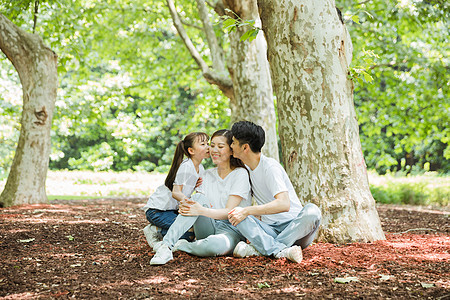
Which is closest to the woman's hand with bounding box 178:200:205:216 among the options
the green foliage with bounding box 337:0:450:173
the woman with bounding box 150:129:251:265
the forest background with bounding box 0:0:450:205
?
the woman with bounding box 150:129:251:265

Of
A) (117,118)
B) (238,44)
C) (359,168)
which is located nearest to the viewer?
(359,168)

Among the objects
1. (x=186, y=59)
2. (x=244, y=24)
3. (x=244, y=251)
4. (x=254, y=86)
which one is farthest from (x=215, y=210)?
(x=186, y=59)

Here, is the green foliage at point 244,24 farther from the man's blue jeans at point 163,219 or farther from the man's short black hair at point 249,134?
the man's blue jeans at point 163,219

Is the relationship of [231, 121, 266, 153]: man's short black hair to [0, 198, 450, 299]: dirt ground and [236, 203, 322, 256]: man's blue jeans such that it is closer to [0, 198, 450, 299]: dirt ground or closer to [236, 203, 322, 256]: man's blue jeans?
[236, 203, 322, 256]: man's blue jeans

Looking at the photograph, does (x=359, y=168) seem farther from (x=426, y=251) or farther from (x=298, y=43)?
(x=298, y=43)

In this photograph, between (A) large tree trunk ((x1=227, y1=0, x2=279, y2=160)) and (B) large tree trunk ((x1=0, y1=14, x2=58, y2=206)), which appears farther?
(B) large tree trunk ((x1=0, y1=14, x2=58, y2=206))

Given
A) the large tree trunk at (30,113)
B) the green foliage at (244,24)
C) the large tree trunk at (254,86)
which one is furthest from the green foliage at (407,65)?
the large tree trunk at (30,113)

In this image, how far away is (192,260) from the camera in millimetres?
3773

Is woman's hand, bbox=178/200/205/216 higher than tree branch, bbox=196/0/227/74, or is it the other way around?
tree branch, bbox=196/0/227/74

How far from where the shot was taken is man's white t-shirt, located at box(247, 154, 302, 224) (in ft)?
12.2

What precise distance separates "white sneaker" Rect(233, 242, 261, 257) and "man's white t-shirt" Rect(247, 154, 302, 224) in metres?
0.31

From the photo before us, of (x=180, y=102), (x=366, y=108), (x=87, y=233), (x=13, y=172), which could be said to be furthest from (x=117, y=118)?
(x=87, y=233)

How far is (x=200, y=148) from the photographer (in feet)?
13.7

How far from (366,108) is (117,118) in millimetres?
17216
